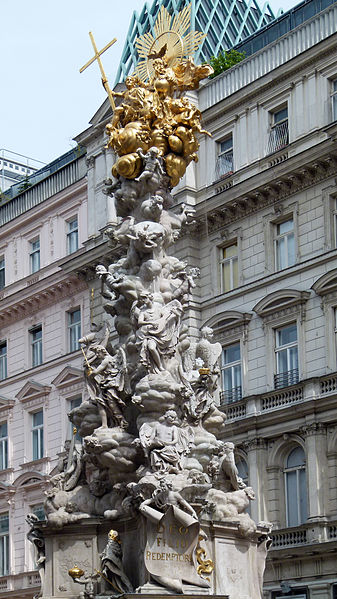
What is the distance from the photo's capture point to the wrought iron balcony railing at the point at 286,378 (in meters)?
33.6

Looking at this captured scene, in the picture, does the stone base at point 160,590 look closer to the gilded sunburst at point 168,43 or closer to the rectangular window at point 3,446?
the gilded sunburst at point 168,43

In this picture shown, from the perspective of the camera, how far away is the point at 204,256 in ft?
122

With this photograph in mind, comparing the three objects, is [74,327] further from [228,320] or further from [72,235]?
[228,320]

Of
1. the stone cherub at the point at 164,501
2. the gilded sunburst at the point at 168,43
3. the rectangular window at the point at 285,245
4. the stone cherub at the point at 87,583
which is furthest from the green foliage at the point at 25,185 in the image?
the stone cherub at the point at 164,501

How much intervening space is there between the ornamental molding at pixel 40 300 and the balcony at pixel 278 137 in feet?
31.7

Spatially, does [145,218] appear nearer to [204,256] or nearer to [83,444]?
[83,444]

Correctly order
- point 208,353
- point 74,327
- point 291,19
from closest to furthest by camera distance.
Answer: point 208,353
point 291,19
point 74,327

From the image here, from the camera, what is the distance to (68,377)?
1654 inches

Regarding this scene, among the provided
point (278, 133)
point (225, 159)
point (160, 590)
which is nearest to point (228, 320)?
point (225, 159)

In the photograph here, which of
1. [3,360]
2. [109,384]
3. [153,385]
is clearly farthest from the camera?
[3,360]

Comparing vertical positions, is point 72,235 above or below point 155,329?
above

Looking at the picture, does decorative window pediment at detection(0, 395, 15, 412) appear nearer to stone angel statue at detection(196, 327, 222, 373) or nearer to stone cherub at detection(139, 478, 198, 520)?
stone angel statue at detection(196, 327, 222, 373)

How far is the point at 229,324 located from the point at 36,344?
11.9 m

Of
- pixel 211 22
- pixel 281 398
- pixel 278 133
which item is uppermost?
pixel 211 22
